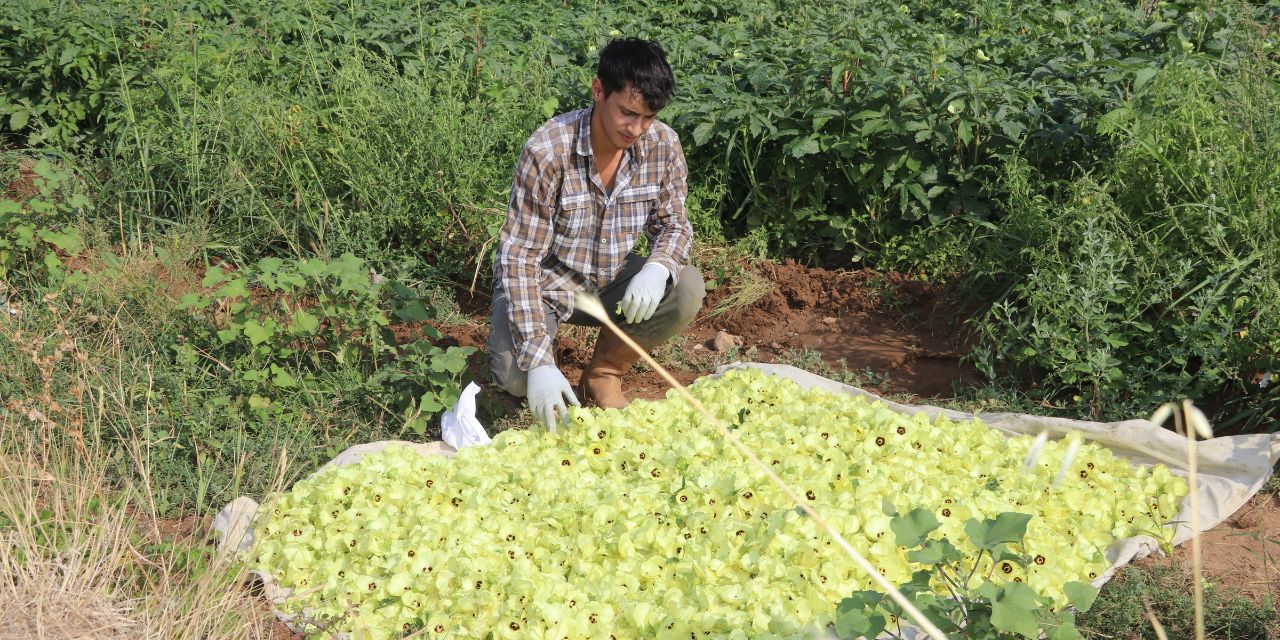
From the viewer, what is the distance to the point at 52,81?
20.7ft

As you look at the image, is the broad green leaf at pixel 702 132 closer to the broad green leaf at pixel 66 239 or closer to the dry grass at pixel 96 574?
the broad green leaf at pixel 66 239

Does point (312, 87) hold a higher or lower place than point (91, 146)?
higher

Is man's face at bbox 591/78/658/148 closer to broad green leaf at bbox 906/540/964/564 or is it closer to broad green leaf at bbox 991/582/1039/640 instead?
broad green leaf at bbox 906/540/964/564

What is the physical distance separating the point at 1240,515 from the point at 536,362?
85.7 inches

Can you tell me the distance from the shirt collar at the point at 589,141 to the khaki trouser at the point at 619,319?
1.49 feet

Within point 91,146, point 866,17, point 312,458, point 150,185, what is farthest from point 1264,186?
point 91,146

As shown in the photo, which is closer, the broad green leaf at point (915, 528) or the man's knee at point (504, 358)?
the broad green leaf at point (915, 528)

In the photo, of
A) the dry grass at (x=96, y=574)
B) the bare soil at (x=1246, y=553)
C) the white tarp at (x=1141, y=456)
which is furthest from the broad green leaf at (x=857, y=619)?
the dry grass at (x=96, y=574)

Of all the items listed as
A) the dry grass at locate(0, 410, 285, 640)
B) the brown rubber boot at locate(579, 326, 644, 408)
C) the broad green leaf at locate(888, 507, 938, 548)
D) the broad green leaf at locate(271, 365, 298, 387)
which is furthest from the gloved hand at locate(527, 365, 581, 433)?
the broad green leaf at locate(888, 507, 938, 548)

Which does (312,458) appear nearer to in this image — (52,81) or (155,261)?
(155,261)

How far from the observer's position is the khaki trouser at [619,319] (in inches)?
160

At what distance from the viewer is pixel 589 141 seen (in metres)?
3.91

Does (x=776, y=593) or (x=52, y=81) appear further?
(x=52, y=81)

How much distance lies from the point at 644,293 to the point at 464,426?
2.48ft
